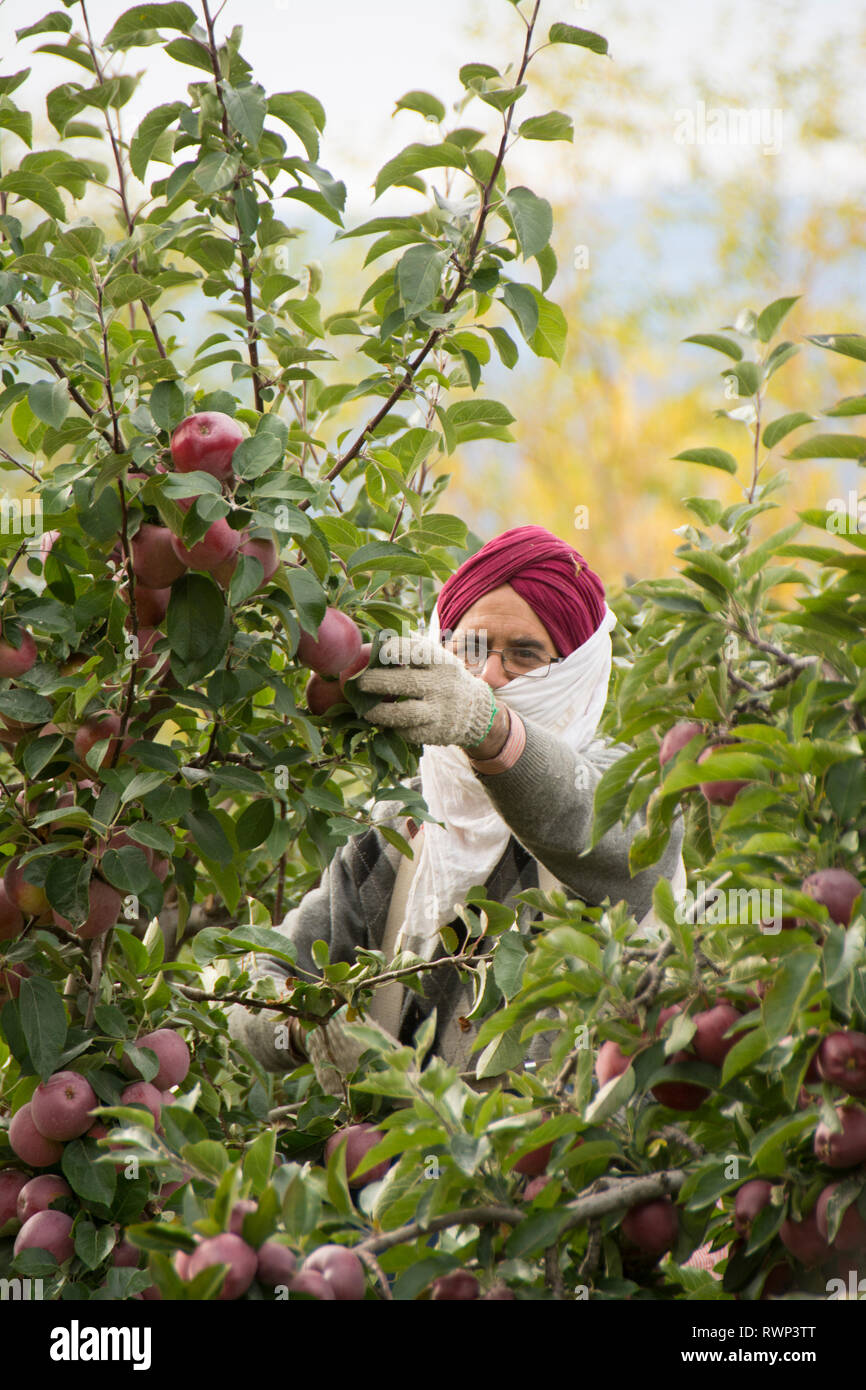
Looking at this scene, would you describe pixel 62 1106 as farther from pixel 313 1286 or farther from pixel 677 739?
pixel 677 739

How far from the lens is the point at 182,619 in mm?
1066

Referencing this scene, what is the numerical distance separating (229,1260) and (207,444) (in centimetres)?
60

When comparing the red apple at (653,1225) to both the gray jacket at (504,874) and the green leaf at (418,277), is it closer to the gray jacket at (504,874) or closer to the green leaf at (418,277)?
the gray jacket at (504,874)

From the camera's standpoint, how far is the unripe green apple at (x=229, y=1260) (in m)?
0.69

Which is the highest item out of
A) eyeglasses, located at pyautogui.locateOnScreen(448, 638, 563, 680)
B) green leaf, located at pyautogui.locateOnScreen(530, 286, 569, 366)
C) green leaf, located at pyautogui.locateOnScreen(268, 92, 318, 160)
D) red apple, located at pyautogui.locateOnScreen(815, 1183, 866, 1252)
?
green leaf, located at pyautogui.locateOnScreen(268, 92, 318, 160)

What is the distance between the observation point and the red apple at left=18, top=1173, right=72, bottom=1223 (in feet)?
3.67

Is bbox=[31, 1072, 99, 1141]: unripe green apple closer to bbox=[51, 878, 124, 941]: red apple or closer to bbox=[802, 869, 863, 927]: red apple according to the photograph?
bbox=[51, 878, 124, 941]: red apple

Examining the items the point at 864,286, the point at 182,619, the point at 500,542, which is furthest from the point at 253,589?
the point at 864,286

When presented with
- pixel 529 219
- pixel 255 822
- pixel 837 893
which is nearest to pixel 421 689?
pixel 255 822

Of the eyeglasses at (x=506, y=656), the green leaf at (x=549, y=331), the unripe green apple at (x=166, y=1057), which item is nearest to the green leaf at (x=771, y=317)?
the green leaf at (x=549, y=331)

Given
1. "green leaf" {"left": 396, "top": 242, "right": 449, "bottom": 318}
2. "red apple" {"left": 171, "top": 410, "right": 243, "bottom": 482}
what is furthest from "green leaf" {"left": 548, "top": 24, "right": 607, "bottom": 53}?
"red apple" {"left": 171, "top": 410, "right": 243, "bottom": 482}

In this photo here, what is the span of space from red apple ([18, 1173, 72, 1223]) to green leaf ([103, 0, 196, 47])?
3.36ft

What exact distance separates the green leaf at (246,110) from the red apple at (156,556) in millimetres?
363

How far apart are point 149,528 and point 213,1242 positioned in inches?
23.3
